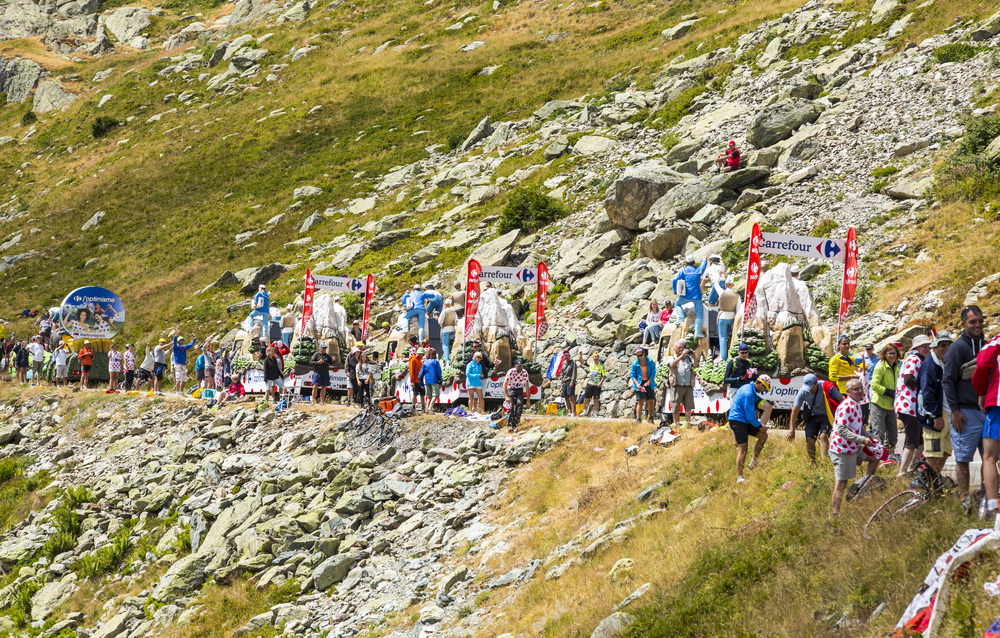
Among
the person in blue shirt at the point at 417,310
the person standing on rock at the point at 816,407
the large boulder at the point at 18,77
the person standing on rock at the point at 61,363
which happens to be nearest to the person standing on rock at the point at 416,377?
the person in blue shirt at the point at 417,310

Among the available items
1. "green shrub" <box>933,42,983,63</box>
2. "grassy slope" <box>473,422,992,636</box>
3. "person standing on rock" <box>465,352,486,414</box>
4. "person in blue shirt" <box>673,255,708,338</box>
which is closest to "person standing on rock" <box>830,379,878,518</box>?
"grassy slope" <box>473,422,992,636</box>

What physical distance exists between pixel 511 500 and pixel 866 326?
1040cm

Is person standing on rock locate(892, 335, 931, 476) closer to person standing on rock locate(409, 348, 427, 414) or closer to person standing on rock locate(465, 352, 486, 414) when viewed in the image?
person standing on rock locate(465, 352, 486, 414)

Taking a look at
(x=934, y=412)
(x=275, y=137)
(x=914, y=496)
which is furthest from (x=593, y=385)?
(x=275, y=137)

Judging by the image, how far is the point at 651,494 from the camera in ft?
44.9

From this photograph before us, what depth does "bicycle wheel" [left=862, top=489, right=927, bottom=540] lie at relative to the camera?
28.3 feet

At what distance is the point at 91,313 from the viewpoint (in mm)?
35219

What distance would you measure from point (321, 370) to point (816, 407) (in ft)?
53.4

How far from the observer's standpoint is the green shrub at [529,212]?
3800 centimetres

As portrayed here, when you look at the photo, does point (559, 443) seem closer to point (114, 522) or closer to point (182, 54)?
point (114, 522)

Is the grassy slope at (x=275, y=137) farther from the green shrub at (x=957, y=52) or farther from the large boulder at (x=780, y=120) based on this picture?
the green shrub at (x=957, y=52)

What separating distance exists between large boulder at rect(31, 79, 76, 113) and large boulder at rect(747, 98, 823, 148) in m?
71.5

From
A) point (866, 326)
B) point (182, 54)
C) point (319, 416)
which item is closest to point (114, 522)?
point (319, 416)

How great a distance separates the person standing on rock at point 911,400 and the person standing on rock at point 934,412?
76cm
